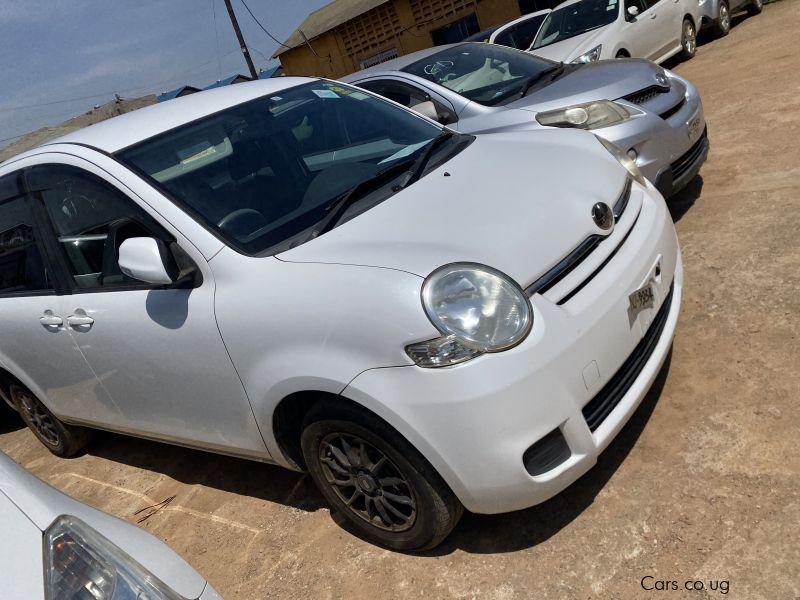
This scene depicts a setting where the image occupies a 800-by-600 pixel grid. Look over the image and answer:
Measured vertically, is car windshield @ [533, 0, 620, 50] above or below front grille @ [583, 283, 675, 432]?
above

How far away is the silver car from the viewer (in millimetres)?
4562

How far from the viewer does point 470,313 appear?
2.23 meters


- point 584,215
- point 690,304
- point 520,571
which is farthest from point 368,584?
point 690,304

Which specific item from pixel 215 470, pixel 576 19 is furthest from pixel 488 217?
pixel 576 19

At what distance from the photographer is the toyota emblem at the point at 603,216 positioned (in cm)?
267

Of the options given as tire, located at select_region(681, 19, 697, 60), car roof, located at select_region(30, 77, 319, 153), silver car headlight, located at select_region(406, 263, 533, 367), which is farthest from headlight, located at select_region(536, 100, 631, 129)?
tire, located at select_region(681, 19, 697, 60)

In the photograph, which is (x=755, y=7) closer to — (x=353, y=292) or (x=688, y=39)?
(x=688, y=39)

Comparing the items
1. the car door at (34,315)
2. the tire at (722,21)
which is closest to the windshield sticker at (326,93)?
the car door at (34,315)

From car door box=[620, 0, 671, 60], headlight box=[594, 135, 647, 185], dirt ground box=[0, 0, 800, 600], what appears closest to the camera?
dirt ground box=[0, 0, 800, 600]

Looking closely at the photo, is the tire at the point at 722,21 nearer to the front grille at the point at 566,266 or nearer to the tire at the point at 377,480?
the front grille at the point at 566,266

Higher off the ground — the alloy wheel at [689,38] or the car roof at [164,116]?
the car roof at [164,116]

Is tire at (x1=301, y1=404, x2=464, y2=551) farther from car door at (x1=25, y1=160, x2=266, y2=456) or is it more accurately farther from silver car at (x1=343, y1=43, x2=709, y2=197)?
silver car at (x1=343, y1=43, x2=709, y2=197)

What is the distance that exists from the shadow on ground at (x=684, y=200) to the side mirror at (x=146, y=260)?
3598 millimetres

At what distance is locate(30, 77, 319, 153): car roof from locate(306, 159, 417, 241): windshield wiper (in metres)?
0.91
